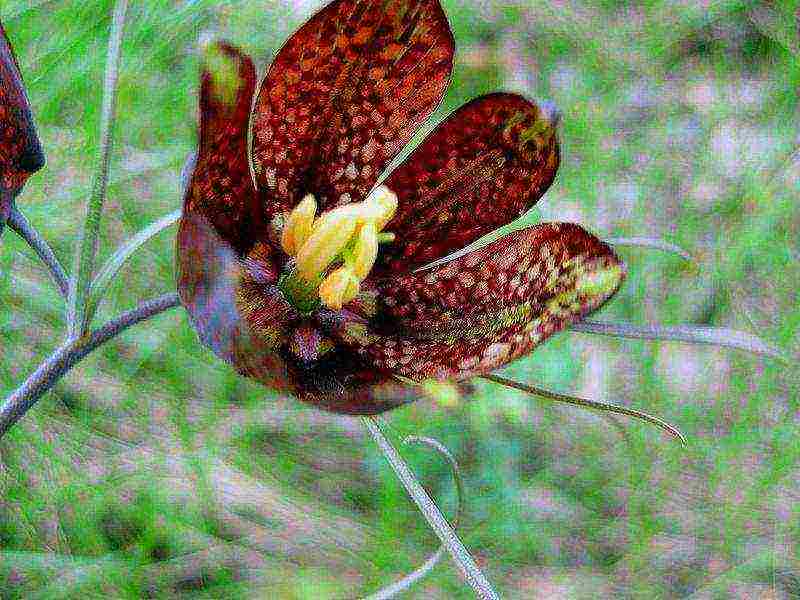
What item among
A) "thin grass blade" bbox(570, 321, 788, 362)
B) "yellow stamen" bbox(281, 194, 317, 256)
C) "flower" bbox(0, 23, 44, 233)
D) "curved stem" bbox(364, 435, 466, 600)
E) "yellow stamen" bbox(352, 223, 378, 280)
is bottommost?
"curved stem" bbox(364, 435, 466, 600)

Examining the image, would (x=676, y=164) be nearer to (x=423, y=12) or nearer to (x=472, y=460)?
(x=472, y=460)

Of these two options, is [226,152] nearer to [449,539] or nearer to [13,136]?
[13,136]

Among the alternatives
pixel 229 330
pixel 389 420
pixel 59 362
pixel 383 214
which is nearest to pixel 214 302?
pixel 229 330

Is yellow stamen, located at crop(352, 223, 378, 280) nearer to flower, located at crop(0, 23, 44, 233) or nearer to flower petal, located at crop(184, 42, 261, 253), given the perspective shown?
flower petal, located at crop(184, 42, 261, 253)

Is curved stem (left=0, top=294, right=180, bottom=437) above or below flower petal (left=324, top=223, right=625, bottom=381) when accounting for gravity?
below

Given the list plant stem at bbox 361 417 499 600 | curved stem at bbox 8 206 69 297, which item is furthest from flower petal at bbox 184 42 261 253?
plant stem at bbox 361 417 499 600

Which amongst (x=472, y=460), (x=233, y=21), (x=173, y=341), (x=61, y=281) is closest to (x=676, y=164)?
(x=472, y=460)

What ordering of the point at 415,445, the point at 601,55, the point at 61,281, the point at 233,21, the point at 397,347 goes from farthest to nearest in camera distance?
1. the point at 601,55
2. the point at 233,21
3. the point at 415,445
4. the point at 397,347
5. the point at 61,281

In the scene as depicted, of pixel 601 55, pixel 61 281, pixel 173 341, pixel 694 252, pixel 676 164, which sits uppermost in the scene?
pixel 601 55
